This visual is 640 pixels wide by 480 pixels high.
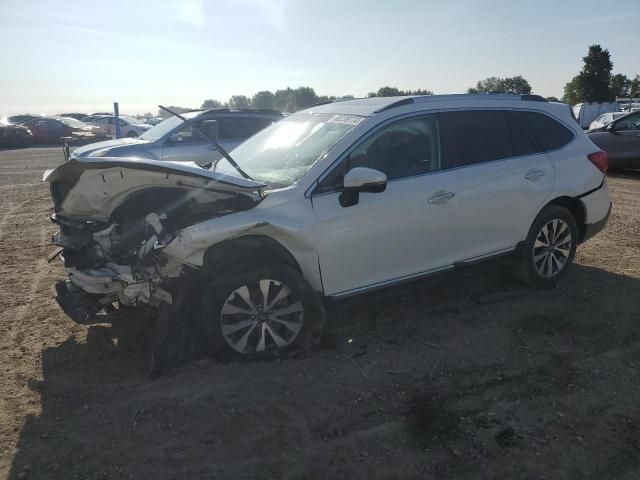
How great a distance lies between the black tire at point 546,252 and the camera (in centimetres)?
494

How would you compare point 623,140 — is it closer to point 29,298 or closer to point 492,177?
point 492,177

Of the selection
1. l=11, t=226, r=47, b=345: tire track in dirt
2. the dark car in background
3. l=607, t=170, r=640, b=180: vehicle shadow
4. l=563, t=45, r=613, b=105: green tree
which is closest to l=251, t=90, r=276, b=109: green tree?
the dark car in background

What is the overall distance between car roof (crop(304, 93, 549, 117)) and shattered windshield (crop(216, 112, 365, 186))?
11 cm

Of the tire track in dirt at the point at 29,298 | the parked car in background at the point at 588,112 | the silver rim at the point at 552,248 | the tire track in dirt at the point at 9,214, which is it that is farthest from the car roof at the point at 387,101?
the parked car in background at the point at 588,112

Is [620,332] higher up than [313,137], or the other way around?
[313,137]

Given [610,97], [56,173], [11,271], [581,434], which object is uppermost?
[610,97]

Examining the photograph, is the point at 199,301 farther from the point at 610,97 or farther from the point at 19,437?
the point at 610,97

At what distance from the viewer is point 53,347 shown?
13.7 feet

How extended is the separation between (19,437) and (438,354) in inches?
112

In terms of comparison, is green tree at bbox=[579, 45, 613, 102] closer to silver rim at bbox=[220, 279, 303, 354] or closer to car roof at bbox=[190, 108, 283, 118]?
car roof at bbox=[190, 108, 283, 118]

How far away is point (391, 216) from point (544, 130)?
6.93ft

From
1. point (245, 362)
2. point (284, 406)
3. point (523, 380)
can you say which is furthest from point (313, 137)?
point (523, 380)

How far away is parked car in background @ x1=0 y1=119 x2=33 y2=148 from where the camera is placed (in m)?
25.3

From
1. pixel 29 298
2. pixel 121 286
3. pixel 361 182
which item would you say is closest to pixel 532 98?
pixel 361 182
